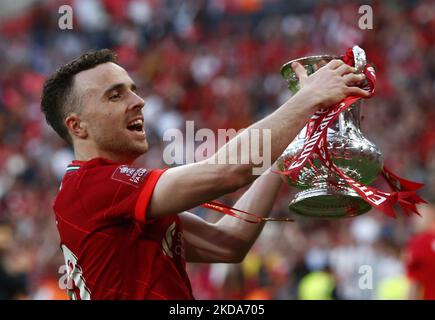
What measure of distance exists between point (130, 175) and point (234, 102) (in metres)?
8.12

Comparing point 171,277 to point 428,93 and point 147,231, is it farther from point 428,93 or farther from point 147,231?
point 428,93

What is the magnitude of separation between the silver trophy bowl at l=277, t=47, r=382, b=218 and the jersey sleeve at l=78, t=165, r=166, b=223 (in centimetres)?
49

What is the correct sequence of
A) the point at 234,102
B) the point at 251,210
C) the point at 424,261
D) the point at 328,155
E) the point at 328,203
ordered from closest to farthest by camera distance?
the point at 328,155 < the point at 328,203 < the point at 251,210 < the point at 424,261 < the point at 234,102

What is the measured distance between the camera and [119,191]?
9.08 feet

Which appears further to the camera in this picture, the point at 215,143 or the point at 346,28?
the point at 346,28

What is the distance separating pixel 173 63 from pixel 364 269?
626 centimetres

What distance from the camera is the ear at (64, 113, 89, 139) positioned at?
3084 millimetres

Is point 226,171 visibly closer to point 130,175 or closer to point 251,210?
point 130,175

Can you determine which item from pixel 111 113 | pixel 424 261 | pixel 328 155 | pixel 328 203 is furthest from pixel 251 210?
pixel 424 261

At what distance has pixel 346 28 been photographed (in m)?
11.1

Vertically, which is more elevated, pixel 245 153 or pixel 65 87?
pixel 65 87

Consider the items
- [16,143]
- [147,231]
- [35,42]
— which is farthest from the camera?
[35,42]

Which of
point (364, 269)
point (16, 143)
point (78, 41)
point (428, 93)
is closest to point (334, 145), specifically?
point (364, 269)
